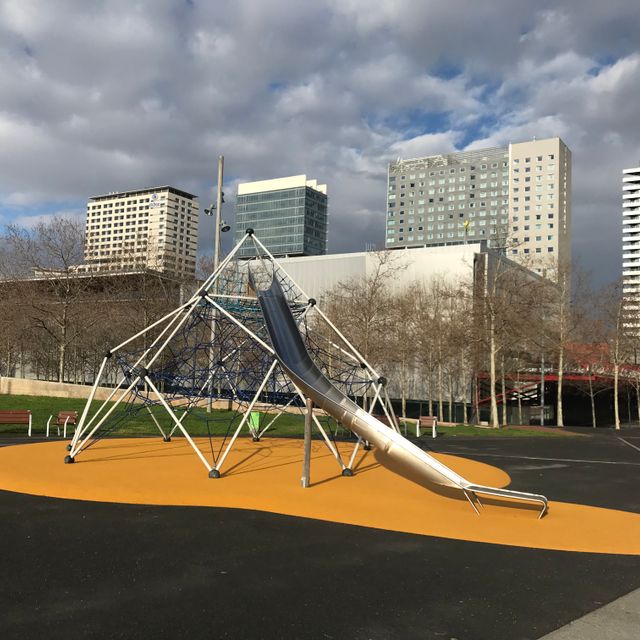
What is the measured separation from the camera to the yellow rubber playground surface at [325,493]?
31.7 ft

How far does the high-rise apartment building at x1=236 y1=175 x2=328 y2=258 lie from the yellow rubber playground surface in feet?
503

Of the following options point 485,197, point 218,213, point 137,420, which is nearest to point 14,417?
point 137,420

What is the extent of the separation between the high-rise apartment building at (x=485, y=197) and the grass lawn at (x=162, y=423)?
111783mm

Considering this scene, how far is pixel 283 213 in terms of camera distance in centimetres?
17100

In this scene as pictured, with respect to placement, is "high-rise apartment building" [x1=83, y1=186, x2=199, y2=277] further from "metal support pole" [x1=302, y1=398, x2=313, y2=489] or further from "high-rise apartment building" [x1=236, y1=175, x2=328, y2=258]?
"metal support pole" [x1=302, y1=398, x2=313, y2=489]

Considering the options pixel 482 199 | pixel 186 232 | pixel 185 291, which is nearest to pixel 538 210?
pixel 482 199

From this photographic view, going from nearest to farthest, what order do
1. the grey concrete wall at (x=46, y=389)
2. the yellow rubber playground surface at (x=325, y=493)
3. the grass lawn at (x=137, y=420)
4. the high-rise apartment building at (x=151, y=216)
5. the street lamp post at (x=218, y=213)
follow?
the yellow rubber playground surface at (x=325, y=493), the grass lawn at (x=137, y=420), the street lamp post at (x=218, y=213), the grey concrete wall at (x=46, y=389), the high-rise apartment building at (x=151, y=216)

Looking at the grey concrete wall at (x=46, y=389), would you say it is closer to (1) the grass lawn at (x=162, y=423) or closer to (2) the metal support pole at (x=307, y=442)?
(1) the grass lawn at (x=162, y=423)

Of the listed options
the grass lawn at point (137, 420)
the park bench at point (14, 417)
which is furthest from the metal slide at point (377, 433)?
the park bench at point (14, 417)

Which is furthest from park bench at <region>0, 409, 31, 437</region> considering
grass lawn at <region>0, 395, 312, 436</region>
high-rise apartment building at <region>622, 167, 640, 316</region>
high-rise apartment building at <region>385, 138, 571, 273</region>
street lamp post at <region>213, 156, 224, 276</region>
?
high-rise apartment building at <region>622, 167, 640, 316</region>

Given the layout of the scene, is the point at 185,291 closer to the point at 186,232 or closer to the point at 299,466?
the point at 299,466

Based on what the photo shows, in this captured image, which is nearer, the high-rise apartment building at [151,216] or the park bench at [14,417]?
the park bench at [14,417]

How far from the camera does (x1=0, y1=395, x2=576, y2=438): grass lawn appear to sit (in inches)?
954

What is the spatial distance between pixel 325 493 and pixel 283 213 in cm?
16290
